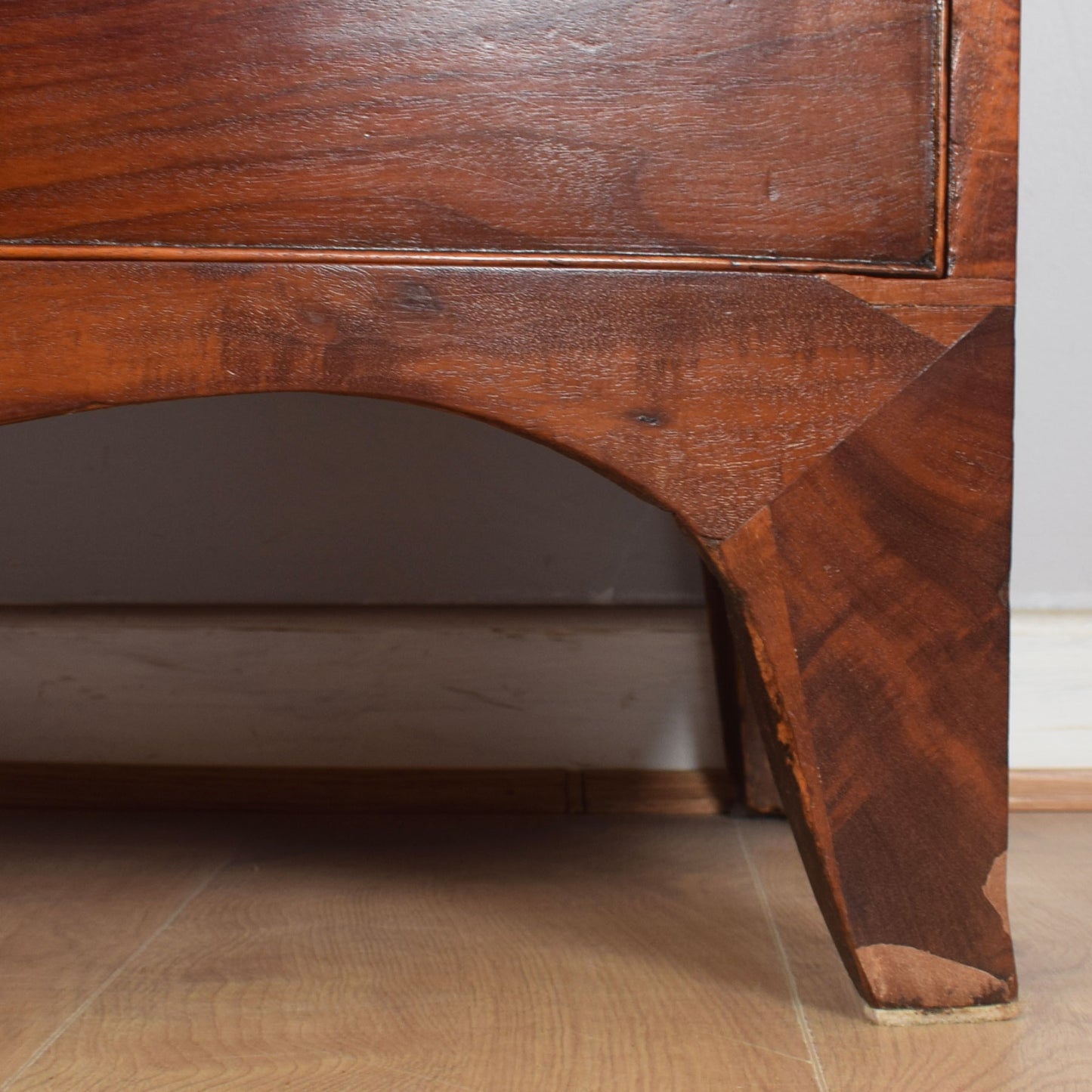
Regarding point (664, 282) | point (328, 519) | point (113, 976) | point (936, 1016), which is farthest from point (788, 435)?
point (328, 519)

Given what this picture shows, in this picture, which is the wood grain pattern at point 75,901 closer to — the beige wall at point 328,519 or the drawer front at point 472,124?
the beige wall at point 328,519

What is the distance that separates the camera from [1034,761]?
2.86ft

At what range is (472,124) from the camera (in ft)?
1.48

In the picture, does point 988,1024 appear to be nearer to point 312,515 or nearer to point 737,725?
point 737,725

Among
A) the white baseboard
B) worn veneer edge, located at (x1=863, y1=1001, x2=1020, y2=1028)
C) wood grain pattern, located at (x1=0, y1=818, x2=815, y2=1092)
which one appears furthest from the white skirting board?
worn veneer edge, located at (x1=863, y1=1001, x2=1020, y2=1028)

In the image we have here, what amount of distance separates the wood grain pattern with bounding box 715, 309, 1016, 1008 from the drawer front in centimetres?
9

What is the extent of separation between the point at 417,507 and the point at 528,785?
23 cm

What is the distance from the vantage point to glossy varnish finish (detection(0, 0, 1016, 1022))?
1.46 ft

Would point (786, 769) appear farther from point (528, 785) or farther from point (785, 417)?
Result: point (528, 785)

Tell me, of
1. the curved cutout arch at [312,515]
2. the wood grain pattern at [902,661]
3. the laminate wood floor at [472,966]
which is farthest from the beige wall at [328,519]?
the wood grain pattern at [902,661]

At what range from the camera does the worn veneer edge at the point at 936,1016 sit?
50 centimetres

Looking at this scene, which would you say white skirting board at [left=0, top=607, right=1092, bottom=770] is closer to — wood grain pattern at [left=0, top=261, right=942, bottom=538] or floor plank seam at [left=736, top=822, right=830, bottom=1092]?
floor plank seam at [left=736, top=822, right=830, bottom=1092]

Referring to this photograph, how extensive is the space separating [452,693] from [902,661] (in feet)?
1.48

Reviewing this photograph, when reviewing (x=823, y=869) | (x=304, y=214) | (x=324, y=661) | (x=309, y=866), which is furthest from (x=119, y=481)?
(x=823, y=869)
